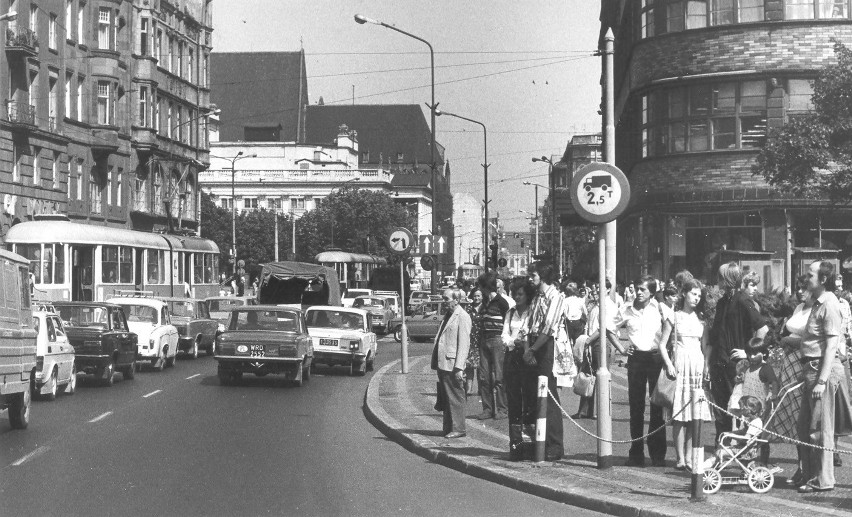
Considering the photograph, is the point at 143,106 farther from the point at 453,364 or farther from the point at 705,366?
the point at 705,366

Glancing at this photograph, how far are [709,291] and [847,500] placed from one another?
19.6ft

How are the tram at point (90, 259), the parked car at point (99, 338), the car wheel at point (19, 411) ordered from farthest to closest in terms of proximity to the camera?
1. the tram at point (90, 259)
2. the parked car at point (99, 338)
3. the car wheel at point (19, 411)

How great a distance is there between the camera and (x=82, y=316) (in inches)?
990

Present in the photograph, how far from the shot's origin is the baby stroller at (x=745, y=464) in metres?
10.6

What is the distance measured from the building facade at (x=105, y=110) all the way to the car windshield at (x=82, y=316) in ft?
73.5

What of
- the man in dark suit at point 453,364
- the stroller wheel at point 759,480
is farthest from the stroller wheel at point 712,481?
the man in dark suit at point 453,364

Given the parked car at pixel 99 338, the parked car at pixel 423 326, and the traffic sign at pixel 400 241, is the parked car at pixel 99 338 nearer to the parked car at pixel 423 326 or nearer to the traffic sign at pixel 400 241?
the traffic sign at pixel 400 241

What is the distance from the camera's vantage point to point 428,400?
800 inches

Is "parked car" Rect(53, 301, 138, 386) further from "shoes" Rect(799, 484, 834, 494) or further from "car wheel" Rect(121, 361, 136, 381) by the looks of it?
"shoes" Rect(799, 484, 834, 494)

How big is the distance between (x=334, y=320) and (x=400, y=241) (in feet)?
9.44

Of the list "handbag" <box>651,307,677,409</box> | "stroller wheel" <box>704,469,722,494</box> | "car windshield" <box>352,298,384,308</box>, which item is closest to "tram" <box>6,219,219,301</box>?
"car windshield" <box>352,298,384,308</box>

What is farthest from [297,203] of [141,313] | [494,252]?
[141,313]

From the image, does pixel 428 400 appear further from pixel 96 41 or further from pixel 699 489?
pixel 96 41

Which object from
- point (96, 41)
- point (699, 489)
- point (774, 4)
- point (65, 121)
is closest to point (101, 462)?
point (699, 489)
